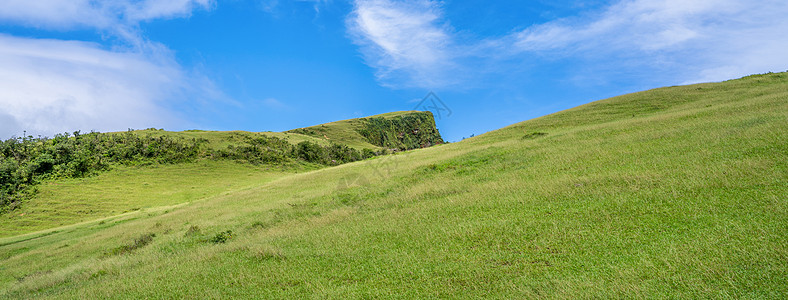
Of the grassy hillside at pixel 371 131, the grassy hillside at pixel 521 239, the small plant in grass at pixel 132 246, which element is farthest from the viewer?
the grassy hillside at pixel 371 131

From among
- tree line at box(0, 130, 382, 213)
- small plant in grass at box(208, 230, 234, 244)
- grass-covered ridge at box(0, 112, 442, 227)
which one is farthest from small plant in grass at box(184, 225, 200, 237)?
tree line at box(0, 130, 382, 213)

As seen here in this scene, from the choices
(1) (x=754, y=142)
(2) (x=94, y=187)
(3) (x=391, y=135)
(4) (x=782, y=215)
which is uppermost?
(3) (x=391, y=135)

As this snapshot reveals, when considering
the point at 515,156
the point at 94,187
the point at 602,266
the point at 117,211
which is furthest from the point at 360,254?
the point at 94,187

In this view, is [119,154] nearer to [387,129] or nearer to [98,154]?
[98,154]

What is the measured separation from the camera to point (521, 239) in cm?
→ 798

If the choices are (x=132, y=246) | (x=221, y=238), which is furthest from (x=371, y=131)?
(x=221, y=238)

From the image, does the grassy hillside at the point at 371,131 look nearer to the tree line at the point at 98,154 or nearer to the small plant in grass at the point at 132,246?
the tree line at the point at 98,154

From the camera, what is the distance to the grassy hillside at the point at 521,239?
19.2 feet

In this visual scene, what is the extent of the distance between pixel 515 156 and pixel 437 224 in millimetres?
11564

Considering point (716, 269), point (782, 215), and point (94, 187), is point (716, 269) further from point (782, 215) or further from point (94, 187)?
point (94, 187)

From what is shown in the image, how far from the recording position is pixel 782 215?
674 cm

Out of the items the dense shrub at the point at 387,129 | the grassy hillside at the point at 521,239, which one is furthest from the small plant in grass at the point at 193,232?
the dense shrub at the point at 387,129

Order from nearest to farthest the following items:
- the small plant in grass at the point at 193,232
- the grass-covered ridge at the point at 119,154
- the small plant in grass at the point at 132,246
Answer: the small plant in grass at the point at 132,246 < the small plant in grass at the point at 193,232 < the grass-covered ridge at the point at 119,154

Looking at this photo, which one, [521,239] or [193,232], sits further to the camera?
[193,232]
